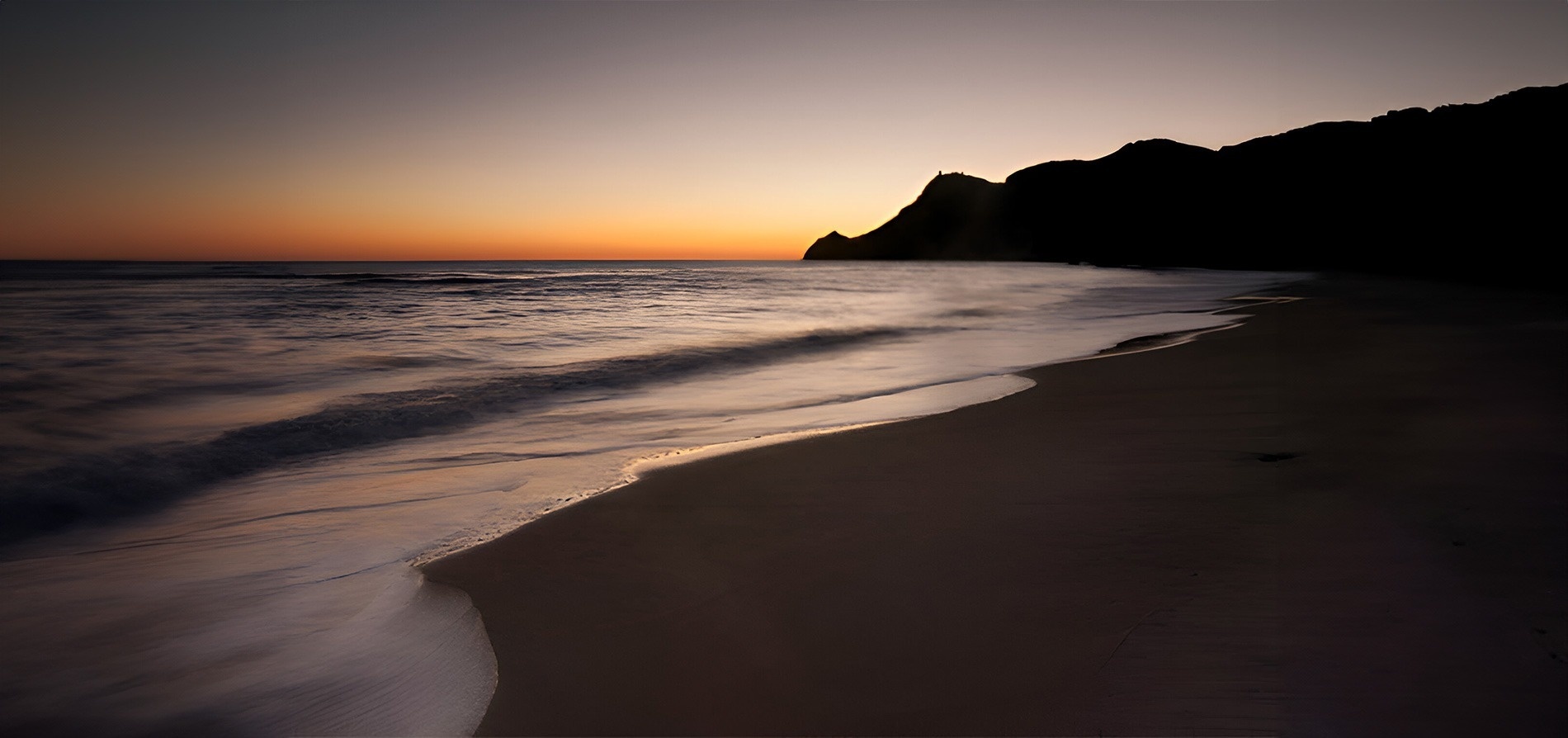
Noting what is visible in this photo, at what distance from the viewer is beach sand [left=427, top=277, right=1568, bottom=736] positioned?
6.13ft

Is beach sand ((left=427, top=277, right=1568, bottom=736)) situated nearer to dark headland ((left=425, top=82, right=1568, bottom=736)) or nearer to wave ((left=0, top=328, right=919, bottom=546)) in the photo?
dark headland ((left=425, top=82, right=1568, bottom=736))

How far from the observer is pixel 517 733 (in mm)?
1874

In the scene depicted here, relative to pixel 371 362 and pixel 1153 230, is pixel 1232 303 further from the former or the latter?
pixel 1153 230

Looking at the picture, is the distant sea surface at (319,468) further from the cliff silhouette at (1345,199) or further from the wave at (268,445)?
the cliff silhouette at (1345,199)

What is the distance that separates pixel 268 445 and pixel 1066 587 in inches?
232

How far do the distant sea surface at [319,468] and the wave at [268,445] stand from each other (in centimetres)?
3

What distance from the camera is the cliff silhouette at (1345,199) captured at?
46094 mm

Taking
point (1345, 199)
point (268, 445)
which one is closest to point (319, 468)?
point (268, 445)

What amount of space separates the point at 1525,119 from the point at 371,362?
7434cm

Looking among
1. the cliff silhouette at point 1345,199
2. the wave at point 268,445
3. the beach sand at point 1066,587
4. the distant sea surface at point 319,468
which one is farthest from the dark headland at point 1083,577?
the cliff silhouette at point 1345,199

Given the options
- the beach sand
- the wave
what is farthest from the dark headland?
the wave

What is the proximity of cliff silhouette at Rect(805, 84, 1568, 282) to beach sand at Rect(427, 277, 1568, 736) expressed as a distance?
36203mm

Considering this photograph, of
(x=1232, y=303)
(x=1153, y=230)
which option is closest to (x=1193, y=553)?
(x=1232, y=303)

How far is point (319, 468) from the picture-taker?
511cm
